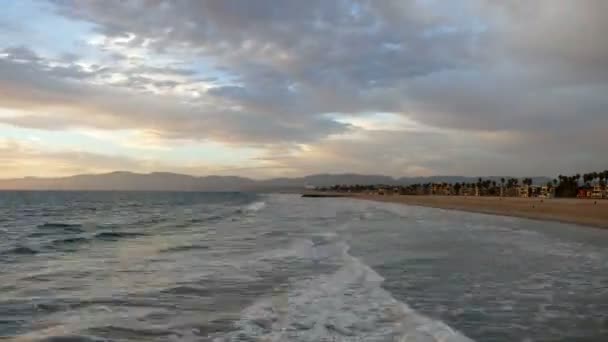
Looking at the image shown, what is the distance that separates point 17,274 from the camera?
14625 millimetres

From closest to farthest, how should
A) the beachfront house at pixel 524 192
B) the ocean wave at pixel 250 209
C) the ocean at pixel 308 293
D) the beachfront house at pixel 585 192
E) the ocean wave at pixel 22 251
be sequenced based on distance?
the ocean at pixel 308 293
the ocean wave at pixel 22 251
the ocean wave at pixel 250 209
the beachfront house at pixel 585 192
the beachfront house at pixel 524 192

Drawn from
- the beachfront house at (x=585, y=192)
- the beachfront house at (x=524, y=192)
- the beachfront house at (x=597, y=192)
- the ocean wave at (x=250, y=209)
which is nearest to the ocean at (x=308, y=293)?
the ocean wave at (x=250, y=209)

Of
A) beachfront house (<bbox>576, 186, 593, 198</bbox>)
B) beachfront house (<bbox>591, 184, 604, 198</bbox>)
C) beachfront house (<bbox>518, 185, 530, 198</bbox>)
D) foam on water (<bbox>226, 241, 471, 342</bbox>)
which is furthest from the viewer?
beachfront house (<bbox>518, 185, 530, 198</bbox>)

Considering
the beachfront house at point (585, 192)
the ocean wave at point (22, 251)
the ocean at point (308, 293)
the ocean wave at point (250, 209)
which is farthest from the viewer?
the beachfront house at point (585, 192)

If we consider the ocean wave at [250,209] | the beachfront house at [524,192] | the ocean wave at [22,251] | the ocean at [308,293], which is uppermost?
the beachfront house at [524,192]

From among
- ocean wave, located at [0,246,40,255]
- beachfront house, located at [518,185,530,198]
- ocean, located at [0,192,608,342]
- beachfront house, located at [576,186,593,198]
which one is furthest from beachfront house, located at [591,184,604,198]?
ocean wave, located at [0,246,40,255]

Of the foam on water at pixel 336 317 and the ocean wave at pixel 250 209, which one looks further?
the ocean wave at pixel 250 209

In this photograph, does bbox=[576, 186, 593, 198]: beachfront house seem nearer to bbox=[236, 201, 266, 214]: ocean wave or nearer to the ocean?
bbox=[236, 201, 266, 214]: ocean wave

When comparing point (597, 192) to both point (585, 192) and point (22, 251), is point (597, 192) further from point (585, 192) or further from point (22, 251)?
point (22, 251)

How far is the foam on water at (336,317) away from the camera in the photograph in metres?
7.97

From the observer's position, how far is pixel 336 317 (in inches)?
363

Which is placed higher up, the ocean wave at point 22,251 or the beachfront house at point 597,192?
the beachfront house at point 597,192

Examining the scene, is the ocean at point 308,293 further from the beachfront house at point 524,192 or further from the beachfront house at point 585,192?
the beachfront house at point 524,192

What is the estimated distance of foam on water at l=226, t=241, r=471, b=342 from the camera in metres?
7.97
